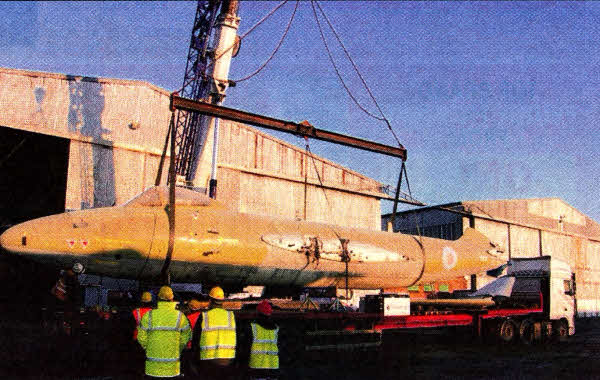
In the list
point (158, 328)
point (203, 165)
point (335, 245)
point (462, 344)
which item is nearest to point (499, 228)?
point (462, 344)

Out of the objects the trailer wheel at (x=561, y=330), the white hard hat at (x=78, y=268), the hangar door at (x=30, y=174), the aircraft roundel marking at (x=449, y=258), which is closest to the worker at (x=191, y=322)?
the white hard hat at (x=78, y=268)

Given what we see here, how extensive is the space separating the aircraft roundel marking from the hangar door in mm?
16555

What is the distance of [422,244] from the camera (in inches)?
714

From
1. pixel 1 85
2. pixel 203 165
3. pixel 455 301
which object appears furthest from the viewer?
pixel 203 165

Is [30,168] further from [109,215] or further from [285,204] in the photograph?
[109,215]

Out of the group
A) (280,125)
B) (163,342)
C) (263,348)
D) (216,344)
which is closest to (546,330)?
(280,125)

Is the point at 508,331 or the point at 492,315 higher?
the point at 492,315

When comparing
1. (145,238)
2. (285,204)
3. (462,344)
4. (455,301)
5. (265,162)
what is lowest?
(462,344)

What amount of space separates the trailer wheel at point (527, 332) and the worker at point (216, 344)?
15.3 metres

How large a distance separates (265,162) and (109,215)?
16408mm

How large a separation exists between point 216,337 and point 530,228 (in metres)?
43.9

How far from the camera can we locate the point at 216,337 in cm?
750

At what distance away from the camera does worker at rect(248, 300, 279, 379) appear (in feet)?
26.1

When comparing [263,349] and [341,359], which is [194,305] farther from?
[341,359]
